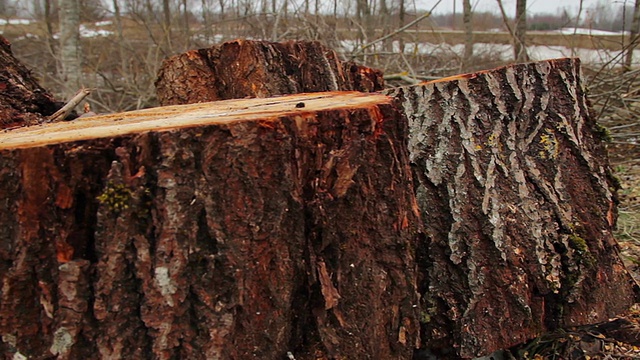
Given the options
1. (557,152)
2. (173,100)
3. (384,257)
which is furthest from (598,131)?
(173,100)

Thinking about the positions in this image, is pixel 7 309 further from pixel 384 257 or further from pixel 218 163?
pixel 384 257

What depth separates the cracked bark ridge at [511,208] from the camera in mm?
1716

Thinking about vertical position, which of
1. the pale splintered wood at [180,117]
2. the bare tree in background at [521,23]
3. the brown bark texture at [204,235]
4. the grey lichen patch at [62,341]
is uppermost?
the bare tree in background at [521,23]

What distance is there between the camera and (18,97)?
2287 mm

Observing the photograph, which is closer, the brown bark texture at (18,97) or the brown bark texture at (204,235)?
the brown bark texture at (204,235)

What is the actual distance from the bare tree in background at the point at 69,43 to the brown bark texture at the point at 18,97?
3.46 m

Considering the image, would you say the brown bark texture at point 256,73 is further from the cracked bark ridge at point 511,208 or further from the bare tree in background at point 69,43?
the bare tree in background at point 69,43

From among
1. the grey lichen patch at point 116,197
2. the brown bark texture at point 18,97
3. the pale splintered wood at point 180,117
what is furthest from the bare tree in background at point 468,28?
the grey lichen patch at point 116,197

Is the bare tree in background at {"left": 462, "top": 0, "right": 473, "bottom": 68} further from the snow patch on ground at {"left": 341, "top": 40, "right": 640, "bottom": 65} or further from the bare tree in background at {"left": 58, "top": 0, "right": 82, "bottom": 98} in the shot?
the bare tree in background at {"left": 58, "top": 0, "right": 82, "bottom": 98}

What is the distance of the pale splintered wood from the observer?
4.19ft

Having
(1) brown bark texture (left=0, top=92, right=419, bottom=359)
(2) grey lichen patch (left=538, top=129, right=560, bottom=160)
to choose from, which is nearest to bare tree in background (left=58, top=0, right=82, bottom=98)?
(1) brown bark texture (left=0, top=92, right=419, bottom=359)

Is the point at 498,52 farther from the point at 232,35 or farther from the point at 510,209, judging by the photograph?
the point at 510,209

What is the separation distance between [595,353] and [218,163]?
1.68 meters

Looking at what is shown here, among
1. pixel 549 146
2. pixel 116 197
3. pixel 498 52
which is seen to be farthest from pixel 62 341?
pixel 498 52
